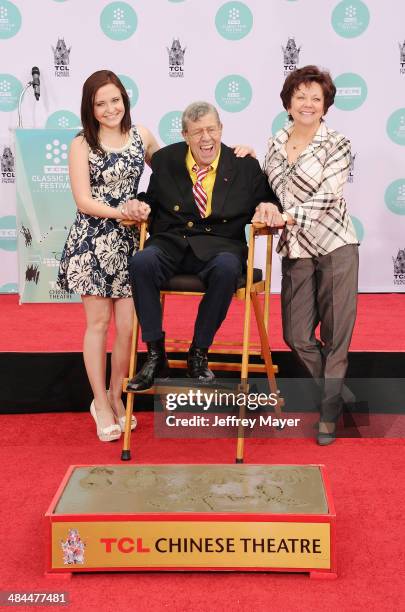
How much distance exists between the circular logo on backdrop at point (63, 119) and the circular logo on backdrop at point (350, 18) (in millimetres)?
2090

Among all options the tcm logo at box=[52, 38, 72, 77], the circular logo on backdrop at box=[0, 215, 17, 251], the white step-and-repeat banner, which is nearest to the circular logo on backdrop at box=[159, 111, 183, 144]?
the white step-and-repeat banner

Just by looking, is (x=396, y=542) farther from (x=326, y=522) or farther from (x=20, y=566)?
(x=20, y=566)

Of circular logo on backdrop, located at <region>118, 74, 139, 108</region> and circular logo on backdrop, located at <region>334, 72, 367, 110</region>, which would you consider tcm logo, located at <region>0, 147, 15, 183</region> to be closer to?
circular logo on backdrop, located at <region>118, 74, 139, 108</region>

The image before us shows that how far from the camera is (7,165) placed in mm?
6375

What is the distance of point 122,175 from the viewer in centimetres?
357

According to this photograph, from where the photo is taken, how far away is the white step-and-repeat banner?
622cm

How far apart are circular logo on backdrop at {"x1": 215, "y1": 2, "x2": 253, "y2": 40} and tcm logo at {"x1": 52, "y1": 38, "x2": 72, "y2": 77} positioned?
3.81 ft

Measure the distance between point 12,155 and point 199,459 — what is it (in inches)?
147

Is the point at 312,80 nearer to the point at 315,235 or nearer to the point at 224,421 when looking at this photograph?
the point at 315,235

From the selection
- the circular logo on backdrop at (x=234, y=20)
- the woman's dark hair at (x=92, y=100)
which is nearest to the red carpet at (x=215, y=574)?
the woman's dark hair at (x=92, y=100)

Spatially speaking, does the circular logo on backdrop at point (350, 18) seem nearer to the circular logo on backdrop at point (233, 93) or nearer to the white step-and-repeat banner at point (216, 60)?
the white step-and-repeat banner at point (216, 60)

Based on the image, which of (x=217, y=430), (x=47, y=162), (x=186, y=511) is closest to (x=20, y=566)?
(x=186, y=511)

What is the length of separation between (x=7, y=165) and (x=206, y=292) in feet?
11.6

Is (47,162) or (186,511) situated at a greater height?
(47,162)
